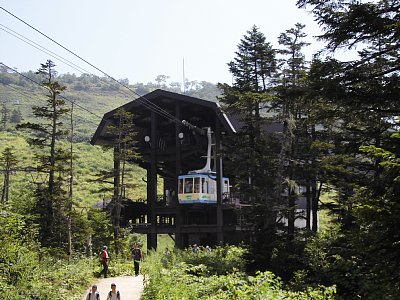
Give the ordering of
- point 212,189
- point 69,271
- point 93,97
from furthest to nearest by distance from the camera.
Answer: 1. point 93,97
2. point 212,189
3. point 69,271

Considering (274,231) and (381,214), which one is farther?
(274,231)

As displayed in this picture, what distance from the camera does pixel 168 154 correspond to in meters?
40.2

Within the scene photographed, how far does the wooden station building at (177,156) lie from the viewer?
1444 inches

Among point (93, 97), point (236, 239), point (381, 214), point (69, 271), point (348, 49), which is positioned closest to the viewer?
point (381, 214)

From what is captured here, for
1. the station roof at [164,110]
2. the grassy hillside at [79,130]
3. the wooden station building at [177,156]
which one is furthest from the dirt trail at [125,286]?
the station roof at [164,110]

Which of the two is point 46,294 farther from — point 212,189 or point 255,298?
point 212,189

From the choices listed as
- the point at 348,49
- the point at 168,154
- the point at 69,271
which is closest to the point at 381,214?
the point at 348,49

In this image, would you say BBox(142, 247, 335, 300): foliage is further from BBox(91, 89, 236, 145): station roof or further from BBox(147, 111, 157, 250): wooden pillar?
BBox(91, 89, 236, 145): station roof

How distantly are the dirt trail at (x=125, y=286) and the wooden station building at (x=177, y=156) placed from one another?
42.1 feet

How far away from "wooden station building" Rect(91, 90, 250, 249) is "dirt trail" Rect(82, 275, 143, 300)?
12.8m

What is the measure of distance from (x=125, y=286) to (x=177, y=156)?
18.4 m

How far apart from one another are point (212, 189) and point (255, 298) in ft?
92.7

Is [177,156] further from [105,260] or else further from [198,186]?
[105,260]

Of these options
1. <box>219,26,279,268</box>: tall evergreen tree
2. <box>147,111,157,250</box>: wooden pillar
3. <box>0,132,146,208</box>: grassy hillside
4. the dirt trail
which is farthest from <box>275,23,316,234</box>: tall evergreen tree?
<box>0,132,146,208</box>: grassy hillside
